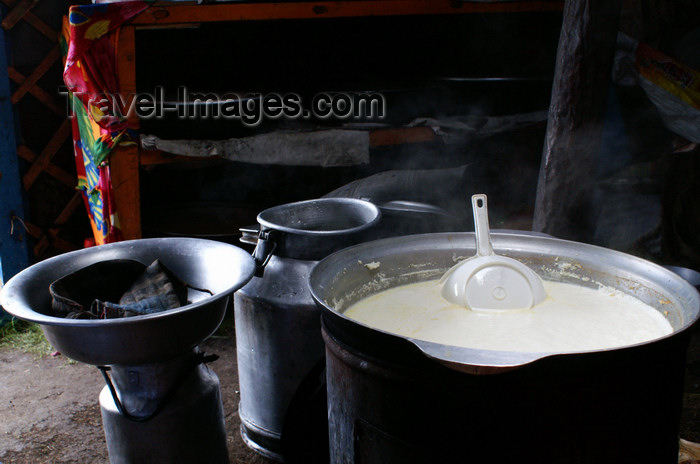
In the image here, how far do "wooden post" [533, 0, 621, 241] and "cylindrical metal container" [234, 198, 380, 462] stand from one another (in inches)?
41.3

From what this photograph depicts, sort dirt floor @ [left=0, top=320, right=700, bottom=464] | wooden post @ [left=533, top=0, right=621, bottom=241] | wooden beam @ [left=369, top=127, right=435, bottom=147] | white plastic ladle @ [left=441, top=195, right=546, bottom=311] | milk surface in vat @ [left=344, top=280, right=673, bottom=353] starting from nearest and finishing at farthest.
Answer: milk surface in vat @ [left=344, top=280, right=673, bottom=353] < white plastic ladle @ [left=441, top=195, right=546, bottom=311] < dirt floor @ [left=0, top=320, right=700, bottom=464] < wooden post @ [left=533, top=0, right=621, bottom=241] < wooden beam @ [left=369, top=127, right=435, bottom=147]

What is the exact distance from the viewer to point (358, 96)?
3719 millimetres

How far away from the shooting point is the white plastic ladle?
4.63 feet

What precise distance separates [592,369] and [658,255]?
2.79 m

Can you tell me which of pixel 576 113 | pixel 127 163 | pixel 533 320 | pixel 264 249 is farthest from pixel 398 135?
pixel 533 320

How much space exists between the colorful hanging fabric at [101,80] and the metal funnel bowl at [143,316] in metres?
1.26

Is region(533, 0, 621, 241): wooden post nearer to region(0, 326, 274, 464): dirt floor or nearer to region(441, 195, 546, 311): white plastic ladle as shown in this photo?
region(441, 195, 546, 311): white plastic ladle

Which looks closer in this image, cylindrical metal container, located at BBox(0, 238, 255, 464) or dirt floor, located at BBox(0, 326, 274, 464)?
cylindrical metal container, located at BBox(0, 238, 255, 464)

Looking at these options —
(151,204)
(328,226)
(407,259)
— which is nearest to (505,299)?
(407,259)

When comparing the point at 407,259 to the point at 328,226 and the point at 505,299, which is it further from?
the point at 328,226

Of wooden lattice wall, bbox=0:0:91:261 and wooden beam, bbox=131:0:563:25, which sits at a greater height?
wooden beam, bbox=131:0:563:25

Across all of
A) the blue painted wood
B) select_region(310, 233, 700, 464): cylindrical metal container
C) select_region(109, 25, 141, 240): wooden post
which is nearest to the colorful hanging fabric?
select_region(109, 25, 141, 240): wooden post

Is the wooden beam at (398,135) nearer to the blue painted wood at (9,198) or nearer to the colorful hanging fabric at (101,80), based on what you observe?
the colorful hanging fabric at (101,80)

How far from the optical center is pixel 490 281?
142cm
